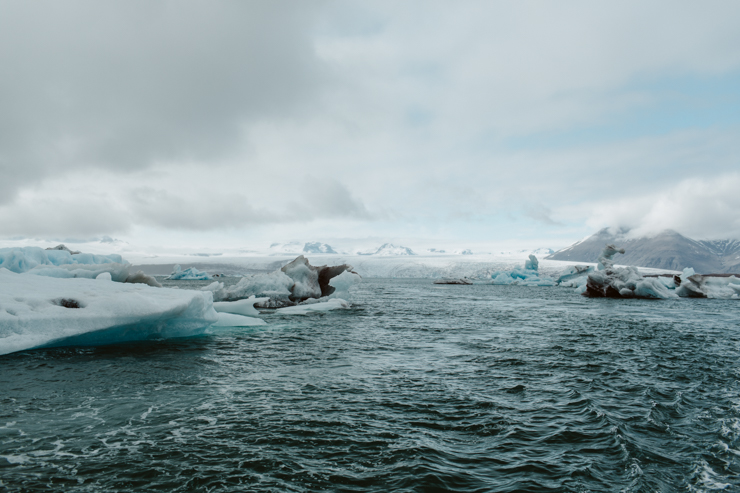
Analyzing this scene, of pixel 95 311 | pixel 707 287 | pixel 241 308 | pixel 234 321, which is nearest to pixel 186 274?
pixel 241 308

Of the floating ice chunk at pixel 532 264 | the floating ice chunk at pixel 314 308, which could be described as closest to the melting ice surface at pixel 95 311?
the floating ice chunk at pixel 314 308

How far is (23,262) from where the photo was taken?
2662cm

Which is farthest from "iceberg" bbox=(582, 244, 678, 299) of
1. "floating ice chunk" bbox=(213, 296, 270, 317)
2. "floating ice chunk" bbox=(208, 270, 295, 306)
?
"floating ice chunk" bbox=(213, 296, 270, 317)

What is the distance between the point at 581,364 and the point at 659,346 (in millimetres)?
5568

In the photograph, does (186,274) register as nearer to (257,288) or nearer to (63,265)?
(63,265)

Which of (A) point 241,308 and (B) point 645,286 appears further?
(B) point 645,286

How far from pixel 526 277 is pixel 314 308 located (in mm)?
64035

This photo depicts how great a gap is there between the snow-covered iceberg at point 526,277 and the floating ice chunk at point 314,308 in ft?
188

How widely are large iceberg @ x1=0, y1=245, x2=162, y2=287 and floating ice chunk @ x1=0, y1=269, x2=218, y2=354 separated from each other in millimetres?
6026

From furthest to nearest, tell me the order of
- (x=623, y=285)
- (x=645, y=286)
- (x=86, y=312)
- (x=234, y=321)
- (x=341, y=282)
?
(x=623, y=285)
(x=645, y=286)
(x=341, y=282)
(x=234, y=321)
(x=86, y=312)

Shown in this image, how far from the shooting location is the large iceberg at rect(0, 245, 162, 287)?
69.3 ft

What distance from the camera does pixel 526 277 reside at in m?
80.6

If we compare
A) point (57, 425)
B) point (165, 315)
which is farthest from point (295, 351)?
point (57, 425)

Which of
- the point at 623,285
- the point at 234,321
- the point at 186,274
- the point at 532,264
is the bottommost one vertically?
the point at 186,274
